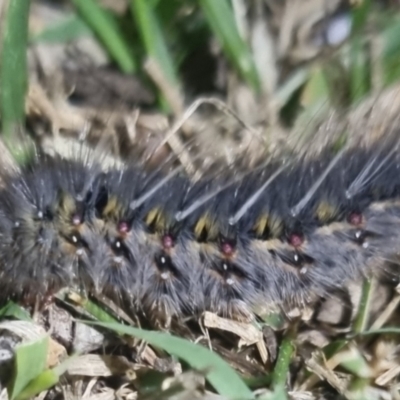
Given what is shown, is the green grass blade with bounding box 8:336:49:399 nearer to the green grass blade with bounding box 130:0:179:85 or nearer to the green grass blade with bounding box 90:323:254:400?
the green grass blade with bounding box 90:323:254:400

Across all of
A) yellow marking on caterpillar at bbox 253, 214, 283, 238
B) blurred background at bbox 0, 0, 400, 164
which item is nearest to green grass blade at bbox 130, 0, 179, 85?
blurred background at bbox 0, 0, 400, 164

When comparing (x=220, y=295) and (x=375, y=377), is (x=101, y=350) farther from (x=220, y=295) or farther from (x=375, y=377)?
(x=375, y=377)

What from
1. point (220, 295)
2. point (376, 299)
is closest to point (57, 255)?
point (220, 295)

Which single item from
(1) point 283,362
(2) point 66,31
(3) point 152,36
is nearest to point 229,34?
(3) point 152,36

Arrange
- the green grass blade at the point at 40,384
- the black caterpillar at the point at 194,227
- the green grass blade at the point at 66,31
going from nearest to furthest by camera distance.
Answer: the green grass blade at the point at 40,384 < the black caterpillar at the point at 194,227 < the green grass blade at the point at 66,31

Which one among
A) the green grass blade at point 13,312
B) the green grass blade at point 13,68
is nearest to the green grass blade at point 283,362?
the green grass blade at point 13,312

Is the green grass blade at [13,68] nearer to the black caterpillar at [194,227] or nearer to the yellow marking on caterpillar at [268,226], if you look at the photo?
the black caterpillar at [194,227]

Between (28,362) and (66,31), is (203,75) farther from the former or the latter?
(28,362)
